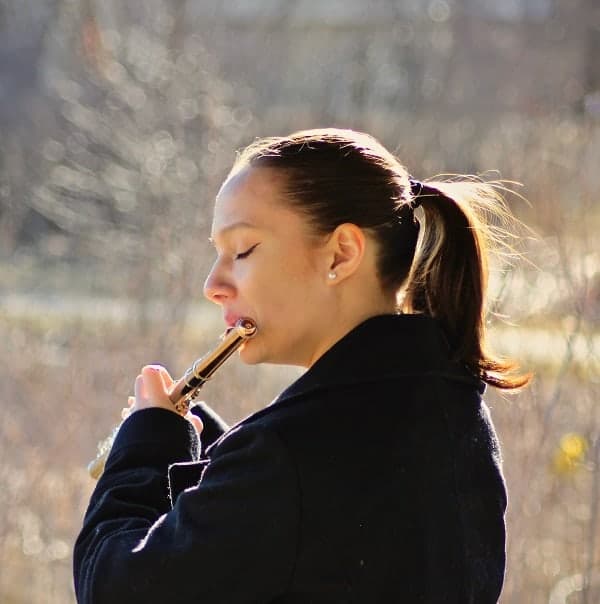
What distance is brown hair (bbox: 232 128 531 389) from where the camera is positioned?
5.36ft

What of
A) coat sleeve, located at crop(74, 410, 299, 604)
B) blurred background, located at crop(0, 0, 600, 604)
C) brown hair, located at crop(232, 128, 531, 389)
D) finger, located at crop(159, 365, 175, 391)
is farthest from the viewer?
blurred background, located at crop(0, 0, 600, 604)

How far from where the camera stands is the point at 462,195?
1825mm

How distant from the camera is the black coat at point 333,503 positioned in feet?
4.70

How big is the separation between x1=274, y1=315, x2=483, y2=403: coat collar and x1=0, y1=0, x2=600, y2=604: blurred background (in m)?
0.63

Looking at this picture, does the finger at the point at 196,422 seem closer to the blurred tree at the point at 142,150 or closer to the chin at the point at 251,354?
the chin at the point at 251,354

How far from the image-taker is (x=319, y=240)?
1615mm

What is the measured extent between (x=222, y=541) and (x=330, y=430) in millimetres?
194

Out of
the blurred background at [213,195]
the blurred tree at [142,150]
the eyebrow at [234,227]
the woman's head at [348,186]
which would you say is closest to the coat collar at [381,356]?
the woman's head at [348,186]

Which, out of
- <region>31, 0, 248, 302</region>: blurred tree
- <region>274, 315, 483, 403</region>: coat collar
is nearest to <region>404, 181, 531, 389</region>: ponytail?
<region>274, 315, 483, 403</region>: coat collar

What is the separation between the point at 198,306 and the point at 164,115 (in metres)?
1.19

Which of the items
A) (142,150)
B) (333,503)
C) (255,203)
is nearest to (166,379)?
(255,203)

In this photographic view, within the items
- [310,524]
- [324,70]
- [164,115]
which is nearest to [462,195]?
[310,524]

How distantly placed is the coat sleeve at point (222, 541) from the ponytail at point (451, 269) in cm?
43

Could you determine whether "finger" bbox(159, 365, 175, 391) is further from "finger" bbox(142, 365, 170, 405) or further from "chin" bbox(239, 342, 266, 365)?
"chin" bbox(239, 342, 266, 365)
